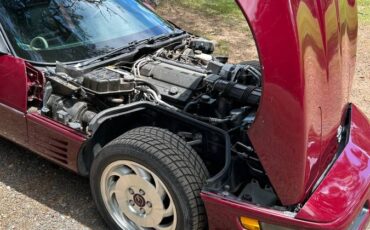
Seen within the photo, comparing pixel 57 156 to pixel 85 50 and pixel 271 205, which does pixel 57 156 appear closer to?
pixel 85 50

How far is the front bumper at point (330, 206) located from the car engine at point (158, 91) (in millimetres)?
620

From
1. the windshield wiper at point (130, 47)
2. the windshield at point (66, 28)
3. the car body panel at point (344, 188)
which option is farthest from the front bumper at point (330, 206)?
the windshield at point (66, 28)

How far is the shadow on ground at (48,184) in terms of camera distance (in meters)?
3.32

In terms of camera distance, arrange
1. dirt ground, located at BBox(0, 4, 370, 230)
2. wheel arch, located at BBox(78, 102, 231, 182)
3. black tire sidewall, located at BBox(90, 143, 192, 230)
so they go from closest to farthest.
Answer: black tire sidewall, located at BBox(90, 143, 192, 230)
wheel arch, located at BBox(78, 102, 231, 182)
dirt ground, located at BBox(0, 4, 370, 230)

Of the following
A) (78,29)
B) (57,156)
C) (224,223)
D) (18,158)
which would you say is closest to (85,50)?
(78,29)

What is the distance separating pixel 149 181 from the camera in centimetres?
276

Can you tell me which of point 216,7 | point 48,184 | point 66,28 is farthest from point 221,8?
point 48,184

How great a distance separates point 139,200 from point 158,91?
785mm

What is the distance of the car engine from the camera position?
3.03 m

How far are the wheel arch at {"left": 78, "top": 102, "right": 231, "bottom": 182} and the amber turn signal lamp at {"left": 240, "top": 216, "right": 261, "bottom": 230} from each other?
31 cm

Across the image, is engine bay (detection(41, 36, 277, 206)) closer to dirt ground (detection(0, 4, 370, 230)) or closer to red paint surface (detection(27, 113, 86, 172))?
red paint surface (detection(27, 113, 86, 172))

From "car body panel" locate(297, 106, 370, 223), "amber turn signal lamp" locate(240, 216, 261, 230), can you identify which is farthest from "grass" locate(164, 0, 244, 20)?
"amber turn signal lamp" locate(240, 216, 261, 230)

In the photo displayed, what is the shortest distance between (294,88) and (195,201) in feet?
2.82

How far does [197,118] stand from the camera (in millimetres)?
2957
